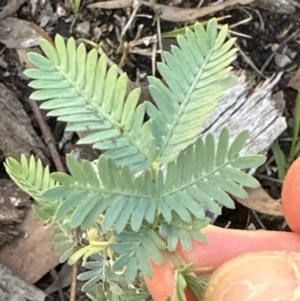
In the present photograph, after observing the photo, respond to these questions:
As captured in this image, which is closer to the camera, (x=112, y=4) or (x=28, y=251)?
(x=28, y=251)

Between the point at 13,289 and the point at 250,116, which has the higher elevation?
the point at 250,116

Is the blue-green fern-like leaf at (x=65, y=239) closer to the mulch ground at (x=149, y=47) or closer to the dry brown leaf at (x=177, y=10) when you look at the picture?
the mulch ground at (x=149, y=47)

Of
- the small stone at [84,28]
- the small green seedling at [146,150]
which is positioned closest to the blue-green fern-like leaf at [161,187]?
the small green seedling at [146,150]

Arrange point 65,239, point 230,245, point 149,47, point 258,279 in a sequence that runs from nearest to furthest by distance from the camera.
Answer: point 258,279 < point 230,245 < point 65,239 < point 149,47

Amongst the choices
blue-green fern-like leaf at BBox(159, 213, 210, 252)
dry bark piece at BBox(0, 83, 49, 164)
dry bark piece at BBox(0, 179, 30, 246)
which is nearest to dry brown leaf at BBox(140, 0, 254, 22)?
dry bark piece at BBox(0, 83, 49, 164)

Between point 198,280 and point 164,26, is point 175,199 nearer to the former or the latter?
point 198,280

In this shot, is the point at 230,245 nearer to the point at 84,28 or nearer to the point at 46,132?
the point at 46,132

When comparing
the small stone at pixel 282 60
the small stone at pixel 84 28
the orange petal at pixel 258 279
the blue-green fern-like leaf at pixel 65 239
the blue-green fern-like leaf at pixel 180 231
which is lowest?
the blue-green fern-like leaf at pixel 65 239

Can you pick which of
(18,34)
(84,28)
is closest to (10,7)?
(18,34)
